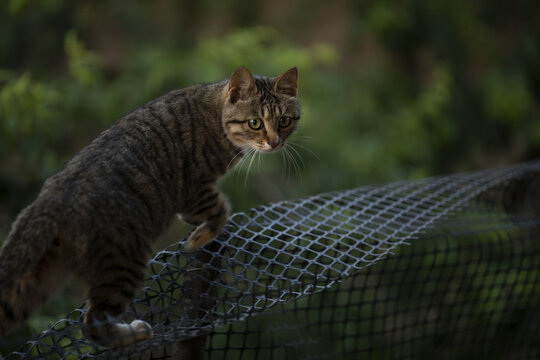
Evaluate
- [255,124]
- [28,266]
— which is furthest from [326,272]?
[28,266]

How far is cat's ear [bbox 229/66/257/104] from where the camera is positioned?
1.75 m

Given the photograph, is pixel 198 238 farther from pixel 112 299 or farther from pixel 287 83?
pixel 287 83

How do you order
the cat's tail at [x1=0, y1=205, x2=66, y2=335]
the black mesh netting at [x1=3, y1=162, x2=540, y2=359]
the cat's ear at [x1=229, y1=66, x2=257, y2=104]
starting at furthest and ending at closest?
the cat's ear at [x1=229, y1=66, x2=257, y2=104] < the black mesh netting at [x1=3, y1=162, x2=540, y2=359] < the cat's tail at [x1=0, y1=205, x2=66, y2=335]

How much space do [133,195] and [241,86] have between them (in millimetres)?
556

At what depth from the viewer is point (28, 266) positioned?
1216 mm

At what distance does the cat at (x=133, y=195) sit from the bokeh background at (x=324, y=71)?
3.46 ft

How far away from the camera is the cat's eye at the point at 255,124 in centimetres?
176

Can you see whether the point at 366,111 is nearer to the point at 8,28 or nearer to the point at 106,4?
the point at 106,4

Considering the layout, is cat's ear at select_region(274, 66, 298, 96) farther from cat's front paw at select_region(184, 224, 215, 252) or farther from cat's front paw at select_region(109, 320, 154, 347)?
cat's front paw at select_region(109, 320, 154, 347)

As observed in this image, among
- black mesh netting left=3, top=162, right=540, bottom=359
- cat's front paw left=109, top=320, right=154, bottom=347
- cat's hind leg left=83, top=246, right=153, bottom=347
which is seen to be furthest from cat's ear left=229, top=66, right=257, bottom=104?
cat's front paw left=109, top=320, right=154, bottom=347

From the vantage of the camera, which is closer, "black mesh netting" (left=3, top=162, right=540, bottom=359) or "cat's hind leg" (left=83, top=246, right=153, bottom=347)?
"cat's hind leg" (left=83, top=246, right=153, bottom=347)

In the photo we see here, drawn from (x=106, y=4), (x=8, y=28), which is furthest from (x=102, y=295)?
(x=106, y=4)

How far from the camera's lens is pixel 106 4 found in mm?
3625

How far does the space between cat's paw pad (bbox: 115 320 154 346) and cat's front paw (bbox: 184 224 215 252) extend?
32 centimetres
